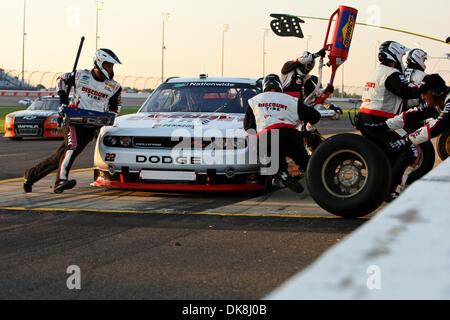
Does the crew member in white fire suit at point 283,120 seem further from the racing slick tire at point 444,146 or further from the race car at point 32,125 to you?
the race car at point 32,125

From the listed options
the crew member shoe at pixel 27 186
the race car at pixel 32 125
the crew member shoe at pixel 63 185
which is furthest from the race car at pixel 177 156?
the race car at pixel 32 125

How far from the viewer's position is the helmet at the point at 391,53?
711 cm

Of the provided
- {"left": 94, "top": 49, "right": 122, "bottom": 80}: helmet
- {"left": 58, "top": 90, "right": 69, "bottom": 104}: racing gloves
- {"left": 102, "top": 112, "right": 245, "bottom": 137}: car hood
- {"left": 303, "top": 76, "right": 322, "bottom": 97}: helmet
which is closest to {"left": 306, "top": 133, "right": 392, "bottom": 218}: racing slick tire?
{"left": 102, "top": 112, "right": 245, "bottom": 137}: car hood

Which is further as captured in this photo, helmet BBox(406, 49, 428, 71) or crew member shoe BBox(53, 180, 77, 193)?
helmet BBox(406, 49, 428, 71)

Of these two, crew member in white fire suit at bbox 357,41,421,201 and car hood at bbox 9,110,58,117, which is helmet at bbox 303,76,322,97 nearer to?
crew member in white fire suit at bbox 357,41,421,201

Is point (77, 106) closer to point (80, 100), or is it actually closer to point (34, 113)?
point (80, 100)

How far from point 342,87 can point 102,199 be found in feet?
231

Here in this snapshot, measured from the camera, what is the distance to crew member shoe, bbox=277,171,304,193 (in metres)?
6.58

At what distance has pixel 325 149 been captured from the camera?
5.96 m

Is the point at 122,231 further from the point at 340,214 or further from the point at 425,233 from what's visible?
the point at 425,233

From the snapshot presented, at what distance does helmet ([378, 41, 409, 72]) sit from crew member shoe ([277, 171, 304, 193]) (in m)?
1.72

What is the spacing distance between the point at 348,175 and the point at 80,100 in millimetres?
3667

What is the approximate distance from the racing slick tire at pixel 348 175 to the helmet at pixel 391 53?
5.30 feet
